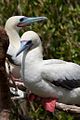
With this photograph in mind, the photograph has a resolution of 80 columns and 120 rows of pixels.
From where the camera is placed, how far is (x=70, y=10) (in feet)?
16.5

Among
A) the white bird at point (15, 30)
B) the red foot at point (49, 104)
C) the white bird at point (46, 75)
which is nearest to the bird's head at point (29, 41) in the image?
the white bird at point (46, 75)

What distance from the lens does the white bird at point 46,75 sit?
343 centimetres

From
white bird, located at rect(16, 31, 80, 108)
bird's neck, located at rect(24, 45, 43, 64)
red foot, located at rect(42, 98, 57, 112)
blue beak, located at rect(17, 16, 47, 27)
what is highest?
blue beak, located at rect(17, 16, 47, 27)

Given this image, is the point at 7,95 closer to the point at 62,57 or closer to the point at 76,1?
the point at 62,57

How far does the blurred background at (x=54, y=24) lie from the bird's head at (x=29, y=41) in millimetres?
1261

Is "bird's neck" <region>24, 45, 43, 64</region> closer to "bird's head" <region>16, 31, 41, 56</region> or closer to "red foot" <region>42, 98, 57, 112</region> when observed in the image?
"bird's head" <region>16, 31, 41, 56</region>

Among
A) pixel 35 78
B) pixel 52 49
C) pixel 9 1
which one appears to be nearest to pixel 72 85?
pixel 35 78

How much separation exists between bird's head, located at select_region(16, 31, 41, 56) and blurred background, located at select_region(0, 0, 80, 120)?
126 centimetres

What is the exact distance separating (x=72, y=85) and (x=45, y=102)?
0.26 m

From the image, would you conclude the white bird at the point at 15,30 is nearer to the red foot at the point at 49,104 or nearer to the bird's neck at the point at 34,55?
the bird's neck at the point at 34,55

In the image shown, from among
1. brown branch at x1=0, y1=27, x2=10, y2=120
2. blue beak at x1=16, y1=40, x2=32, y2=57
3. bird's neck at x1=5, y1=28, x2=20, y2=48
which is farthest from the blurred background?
brown branch at x1=0, y1=27, x2=10, y2=120

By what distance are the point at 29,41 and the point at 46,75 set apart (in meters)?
0.24

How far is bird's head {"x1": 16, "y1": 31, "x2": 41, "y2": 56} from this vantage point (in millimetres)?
3494

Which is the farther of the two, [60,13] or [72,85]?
[60,13]
